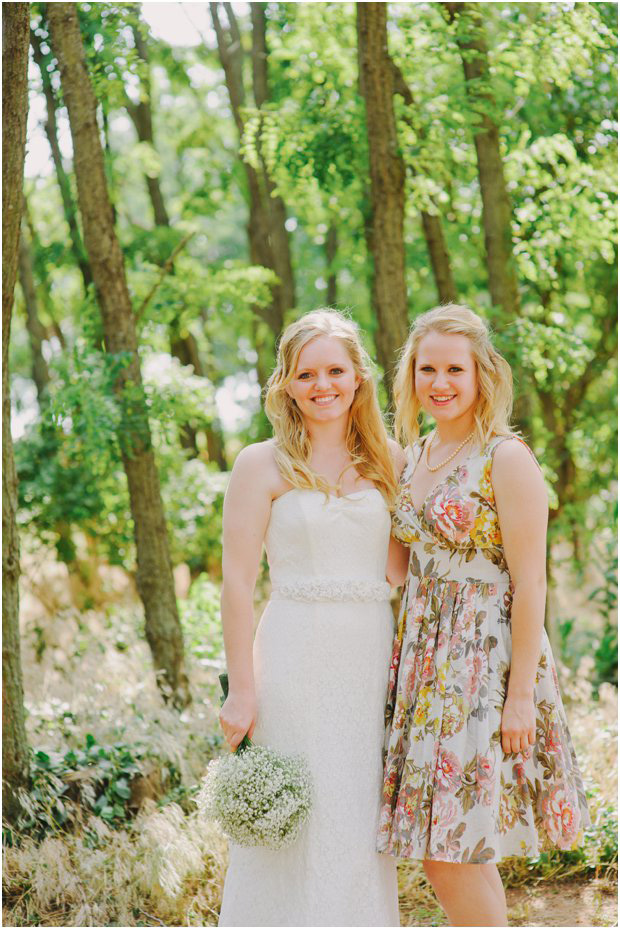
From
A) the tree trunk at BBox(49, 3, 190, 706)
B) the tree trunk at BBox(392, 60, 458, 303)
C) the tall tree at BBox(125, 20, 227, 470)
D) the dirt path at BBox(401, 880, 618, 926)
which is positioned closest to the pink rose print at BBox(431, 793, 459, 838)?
the dirt path at BBox(401, 880, 618, 926)

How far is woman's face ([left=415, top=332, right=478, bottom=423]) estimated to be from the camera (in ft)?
10.7

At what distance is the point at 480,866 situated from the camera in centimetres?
310

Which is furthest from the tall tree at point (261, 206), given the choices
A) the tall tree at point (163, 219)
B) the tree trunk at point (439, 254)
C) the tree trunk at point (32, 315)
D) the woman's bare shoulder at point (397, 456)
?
the woman's bare shoulder at point (397, 456)

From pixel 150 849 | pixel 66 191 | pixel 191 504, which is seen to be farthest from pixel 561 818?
pixel 66 191

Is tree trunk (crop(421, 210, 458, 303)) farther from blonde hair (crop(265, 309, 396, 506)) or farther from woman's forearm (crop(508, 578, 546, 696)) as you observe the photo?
woman's forearm (crop(508, 578, 546, 696))

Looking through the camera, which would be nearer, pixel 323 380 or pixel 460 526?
pixel 460 526

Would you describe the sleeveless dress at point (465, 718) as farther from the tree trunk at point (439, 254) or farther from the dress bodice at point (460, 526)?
the tree trunk at point (439, 254)

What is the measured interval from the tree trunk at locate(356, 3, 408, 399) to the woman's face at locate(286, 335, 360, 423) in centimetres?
195

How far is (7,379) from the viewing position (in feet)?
14.4

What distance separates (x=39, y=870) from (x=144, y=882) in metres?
0.46

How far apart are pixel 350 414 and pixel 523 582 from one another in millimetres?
876

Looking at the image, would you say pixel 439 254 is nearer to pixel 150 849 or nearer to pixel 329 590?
pixel 329 590

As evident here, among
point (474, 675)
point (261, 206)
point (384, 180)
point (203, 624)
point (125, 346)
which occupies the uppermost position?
point (261, 206)

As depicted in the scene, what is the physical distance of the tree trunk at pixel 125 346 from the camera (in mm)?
A: 5445
